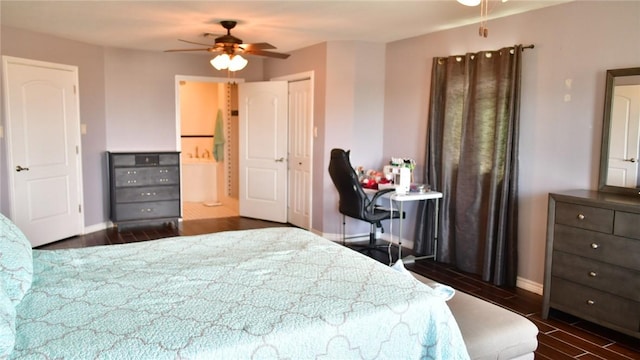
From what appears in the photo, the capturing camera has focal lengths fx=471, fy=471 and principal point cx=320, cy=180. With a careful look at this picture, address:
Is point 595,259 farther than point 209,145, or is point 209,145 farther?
point 209,145

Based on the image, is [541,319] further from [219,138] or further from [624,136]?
[219,138]

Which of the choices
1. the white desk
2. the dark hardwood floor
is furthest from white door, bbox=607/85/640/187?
the white desk

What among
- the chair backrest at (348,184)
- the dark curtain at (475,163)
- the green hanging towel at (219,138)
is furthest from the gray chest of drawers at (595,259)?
the green hanging towel at (219,138)

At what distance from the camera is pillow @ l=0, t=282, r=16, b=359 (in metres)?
1.32

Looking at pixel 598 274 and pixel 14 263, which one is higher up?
pixel 14 263

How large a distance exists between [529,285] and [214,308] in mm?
3157

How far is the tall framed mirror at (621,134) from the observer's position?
322cm

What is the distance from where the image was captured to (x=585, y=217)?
311cm

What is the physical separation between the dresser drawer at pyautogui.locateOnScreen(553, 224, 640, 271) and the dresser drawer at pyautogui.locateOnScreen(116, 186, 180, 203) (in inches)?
185

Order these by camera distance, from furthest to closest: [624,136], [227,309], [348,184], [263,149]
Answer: [263,149] < [348,184] < [624,136] < [227,309]

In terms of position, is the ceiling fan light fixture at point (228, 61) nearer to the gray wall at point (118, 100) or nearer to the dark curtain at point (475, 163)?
the dark curtain at point (475, 163)

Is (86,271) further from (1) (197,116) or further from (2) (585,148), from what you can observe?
(1) (197,116)

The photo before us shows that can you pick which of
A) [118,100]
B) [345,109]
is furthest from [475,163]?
[118,100]

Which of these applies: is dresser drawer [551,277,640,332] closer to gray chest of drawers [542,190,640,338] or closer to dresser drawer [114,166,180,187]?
gray chest of drawers [542,190,640,338]
